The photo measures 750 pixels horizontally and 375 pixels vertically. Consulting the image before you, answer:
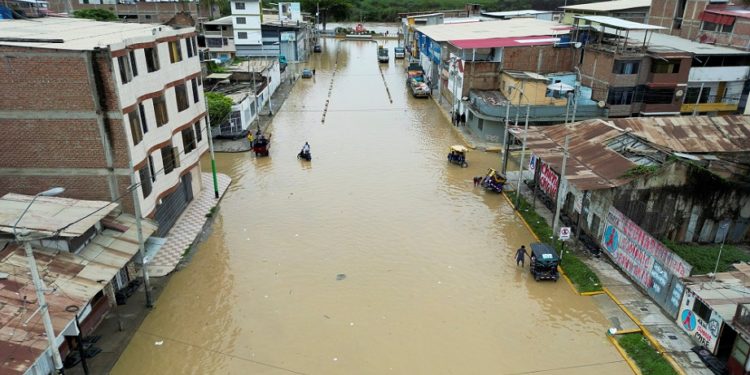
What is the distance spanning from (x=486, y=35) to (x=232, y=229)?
36.8 meters

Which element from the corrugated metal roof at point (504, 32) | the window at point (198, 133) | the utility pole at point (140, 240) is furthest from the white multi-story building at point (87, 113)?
the corrugated metal roof at point (504, 32)

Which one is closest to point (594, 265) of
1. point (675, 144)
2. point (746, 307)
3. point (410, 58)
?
point (746, 307)

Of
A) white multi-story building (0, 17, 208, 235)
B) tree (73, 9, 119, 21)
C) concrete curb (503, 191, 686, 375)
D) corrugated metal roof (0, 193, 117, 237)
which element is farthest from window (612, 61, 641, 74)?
tree (73, 9, 119, 21)

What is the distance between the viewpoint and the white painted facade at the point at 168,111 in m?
19.1

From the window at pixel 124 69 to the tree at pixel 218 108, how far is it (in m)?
14.6

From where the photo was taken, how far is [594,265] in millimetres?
21031

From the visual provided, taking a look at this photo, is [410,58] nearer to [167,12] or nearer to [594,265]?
[167,12]

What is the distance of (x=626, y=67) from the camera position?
36.5 m

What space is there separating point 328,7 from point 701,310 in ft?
378

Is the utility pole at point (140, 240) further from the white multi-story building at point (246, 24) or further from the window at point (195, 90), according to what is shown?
the white multi-story building at point (246, 24)

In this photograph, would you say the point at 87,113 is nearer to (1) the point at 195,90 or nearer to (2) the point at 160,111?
(2) the point at 160,111

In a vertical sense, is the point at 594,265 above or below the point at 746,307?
below

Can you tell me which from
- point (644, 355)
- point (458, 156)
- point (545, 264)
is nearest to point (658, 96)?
point (458, 156)

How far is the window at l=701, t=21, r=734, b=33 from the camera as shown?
4153 cm
